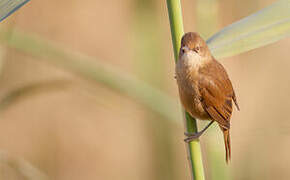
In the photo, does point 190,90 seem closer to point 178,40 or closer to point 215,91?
point 215,91

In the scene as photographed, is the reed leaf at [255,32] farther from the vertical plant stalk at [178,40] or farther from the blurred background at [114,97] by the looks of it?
the blurred background at [114,97]

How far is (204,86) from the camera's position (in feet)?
5.58

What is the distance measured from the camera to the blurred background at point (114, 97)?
174 cm

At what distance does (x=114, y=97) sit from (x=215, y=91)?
76 centimetres

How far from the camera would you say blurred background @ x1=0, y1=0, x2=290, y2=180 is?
1.74 metres

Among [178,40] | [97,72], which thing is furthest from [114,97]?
[178,40]

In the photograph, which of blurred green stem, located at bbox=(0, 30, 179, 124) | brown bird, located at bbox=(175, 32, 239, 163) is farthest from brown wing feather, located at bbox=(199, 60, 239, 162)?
blurred green stem, located at bbox=(0, 30, 179, 124)

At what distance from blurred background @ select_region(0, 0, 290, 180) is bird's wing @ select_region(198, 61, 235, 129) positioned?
64 millimetres

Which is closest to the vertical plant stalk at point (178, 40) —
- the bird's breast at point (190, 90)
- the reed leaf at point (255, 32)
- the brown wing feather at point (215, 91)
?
the reed leaf at point (255, 32)

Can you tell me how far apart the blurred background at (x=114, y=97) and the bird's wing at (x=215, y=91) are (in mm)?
64

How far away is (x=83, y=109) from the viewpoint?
14.4ft

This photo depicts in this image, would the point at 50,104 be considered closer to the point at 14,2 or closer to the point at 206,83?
the point at 206,83

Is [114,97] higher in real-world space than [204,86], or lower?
higher

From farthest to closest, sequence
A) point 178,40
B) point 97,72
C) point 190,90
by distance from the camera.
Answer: point 97,72, point 190,90, point 178,40
